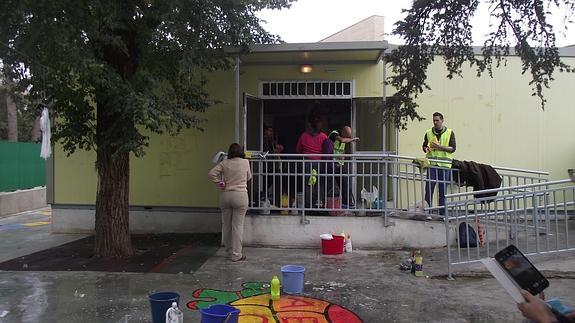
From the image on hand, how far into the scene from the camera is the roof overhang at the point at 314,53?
8391mm

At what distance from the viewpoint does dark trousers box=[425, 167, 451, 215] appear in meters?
7.85

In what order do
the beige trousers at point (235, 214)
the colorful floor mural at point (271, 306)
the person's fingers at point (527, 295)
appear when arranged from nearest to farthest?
the person's fingers at point (527, 295), the colorful floor mural at point (271, 306), the beige trousers at point (235, 214)

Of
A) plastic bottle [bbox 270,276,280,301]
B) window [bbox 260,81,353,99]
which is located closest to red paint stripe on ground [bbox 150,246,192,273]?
plastic bottle [bbox 270,276,280,301]

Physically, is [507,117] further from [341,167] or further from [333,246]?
[333,246]

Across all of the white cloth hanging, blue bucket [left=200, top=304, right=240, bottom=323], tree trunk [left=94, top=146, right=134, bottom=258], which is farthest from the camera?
the white cloth hanging

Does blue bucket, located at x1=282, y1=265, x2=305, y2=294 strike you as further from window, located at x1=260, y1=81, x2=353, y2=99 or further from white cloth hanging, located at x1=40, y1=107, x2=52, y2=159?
window, located at x1=260, y1=81, x2=353, y2=99

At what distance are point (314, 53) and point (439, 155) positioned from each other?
2.76 metres

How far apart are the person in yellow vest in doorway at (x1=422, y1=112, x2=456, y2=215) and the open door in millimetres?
3173

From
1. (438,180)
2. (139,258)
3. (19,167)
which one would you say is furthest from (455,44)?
(19,167)

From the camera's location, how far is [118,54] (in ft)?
24.3

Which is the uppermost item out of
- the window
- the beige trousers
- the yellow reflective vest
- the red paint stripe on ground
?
the window

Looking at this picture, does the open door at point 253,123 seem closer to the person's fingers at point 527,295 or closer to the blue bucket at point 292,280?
→ the blue bucket at point 292,280

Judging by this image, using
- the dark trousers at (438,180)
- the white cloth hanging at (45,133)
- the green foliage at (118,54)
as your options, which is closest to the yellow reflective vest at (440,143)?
the dark trousers at (438,180)

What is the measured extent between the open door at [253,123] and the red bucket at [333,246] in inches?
96.1
